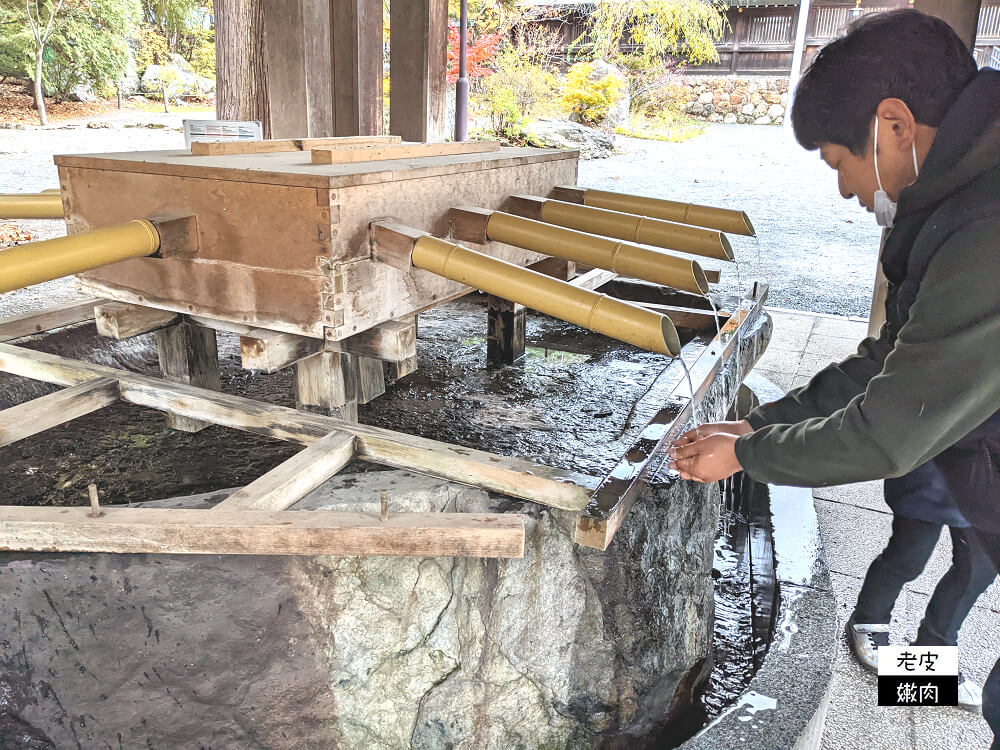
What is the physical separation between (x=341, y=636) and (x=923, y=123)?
5.75ft

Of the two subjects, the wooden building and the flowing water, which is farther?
the wooden building

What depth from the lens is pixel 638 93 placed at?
18.5 m

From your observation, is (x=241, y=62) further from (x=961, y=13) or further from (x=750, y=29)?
(x=750, y=29)

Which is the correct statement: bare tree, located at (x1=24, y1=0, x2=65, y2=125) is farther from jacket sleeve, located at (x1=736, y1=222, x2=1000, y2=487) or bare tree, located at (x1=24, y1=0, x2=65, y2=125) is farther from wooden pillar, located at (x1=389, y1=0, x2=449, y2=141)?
jacket sleeve, located at (x1=736, y1=222, x2=1000, y2=487)

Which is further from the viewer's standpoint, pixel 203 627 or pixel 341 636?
pixel 341 636

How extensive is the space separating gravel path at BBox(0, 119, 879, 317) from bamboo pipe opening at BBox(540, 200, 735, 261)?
2.84 metres

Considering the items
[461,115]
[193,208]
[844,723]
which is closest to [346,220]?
[193,208]

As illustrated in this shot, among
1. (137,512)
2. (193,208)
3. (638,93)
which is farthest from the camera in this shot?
(638,93)

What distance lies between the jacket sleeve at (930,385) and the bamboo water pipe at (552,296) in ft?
1.33

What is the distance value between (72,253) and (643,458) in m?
1.57

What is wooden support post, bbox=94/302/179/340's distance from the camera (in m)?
2.27

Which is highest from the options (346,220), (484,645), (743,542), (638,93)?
(638,93)

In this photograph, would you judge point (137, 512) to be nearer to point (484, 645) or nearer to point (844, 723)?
point (484, 645)

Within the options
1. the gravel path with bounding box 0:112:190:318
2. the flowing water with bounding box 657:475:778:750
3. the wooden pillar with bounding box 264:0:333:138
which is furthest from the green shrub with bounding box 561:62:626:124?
the flowing water with bounding box 657:475:778:750
